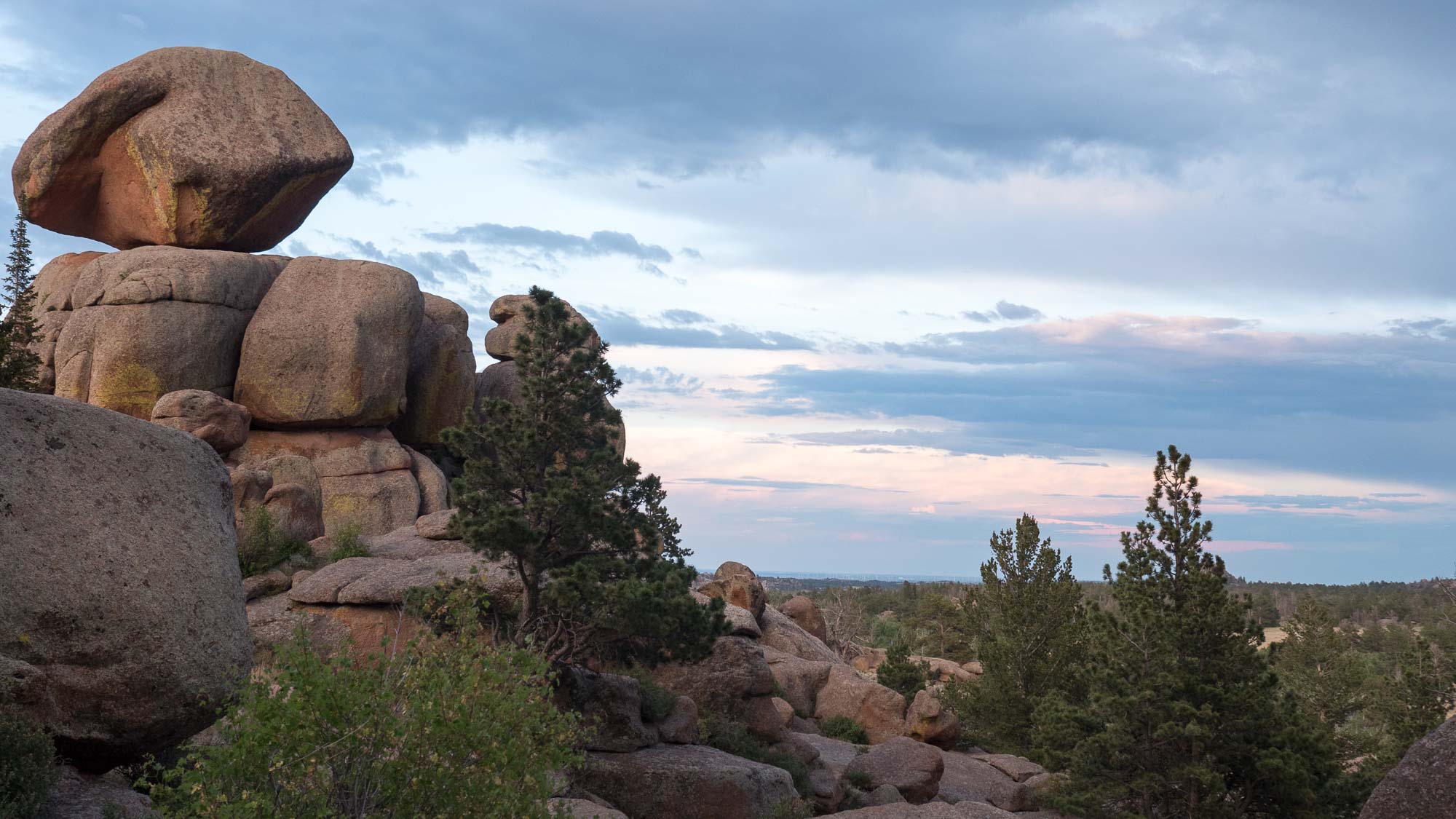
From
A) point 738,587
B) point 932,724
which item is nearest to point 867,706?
point 932,724

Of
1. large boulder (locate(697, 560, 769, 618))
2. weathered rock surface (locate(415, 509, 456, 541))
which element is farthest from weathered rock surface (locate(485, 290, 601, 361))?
weathered rock surface (locate(415, 509, 456, 541))

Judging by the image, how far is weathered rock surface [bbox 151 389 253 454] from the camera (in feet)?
108

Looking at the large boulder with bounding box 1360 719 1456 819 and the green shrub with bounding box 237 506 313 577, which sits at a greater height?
the green shrub with bounding box 237 506 313 577

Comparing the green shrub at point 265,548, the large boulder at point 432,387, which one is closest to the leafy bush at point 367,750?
the green shrub at point 265,548

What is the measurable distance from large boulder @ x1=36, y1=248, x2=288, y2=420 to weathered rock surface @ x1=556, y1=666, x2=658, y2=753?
78.6 ft

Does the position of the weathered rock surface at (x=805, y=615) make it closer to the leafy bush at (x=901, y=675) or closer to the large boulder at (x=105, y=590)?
the leafy bush at (x=901, y=675)

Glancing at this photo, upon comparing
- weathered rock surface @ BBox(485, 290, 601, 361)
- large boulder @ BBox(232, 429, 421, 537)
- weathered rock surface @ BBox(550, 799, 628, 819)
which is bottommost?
weathered rock surface @ BBox(550, 799, 628, 819)

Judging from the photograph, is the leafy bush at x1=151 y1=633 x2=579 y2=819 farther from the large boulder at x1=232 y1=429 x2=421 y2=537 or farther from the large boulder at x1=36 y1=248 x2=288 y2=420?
the large boulder at x1=36 y1=248 x2=288 y2=420

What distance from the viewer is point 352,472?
3931 centimetres

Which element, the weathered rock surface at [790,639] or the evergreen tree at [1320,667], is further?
the evergreen tree at [1320,667]

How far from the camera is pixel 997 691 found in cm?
3491

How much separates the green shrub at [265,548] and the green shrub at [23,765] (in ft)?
50.8

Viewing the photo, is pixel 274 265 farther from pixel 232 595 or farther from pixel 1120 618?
pixel 1120 618

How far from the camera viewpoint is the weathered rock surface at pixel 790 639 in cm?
3831
